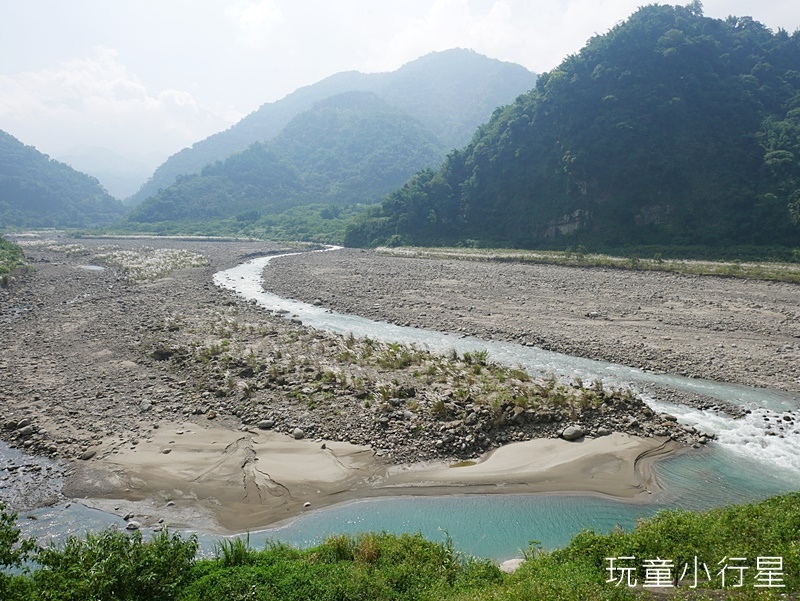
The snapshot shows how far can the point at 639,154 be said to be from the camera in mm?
73625

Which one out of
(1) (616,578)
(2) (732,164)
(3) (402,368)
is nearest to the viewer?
(1) (616,578)

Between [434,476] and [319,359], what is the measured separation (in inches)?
387

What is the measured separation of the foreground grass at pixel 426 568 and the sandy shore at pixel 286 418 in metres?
3.07

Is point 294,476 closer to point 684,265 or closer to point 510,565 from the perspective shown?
point 510,565

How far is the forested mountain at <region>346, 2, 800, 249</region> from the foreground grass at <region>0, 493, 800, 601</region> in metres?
63.0

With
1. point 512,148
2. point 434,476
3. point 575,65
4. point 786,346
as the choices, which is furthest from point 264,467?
point 575,65

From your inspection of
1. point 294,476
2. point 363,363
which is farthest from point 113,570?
point 363,363

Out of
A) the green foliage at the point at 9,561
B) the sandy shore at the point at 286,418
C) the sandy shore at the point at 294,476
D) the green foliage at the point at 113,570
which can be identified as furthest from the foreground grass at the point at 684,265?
the green foliage at the point at 9,561

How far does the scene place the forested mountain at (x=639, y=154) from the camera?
63.1m

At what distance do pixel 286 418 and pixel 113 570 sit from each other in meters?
8.40

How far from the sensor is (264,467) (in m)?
12.9

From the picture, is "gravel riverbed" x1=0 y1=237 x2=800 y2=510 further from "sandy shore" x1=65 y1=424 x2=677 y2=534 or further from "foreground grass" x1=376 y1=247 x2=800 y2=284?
"foreground grass" x1=376 y1=247 x2=800 y2=284

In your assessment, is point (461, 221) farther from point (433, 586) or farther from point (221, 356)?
point (433, 586)

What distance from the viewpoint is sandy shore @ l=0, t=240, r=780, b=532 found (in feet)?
39.8
